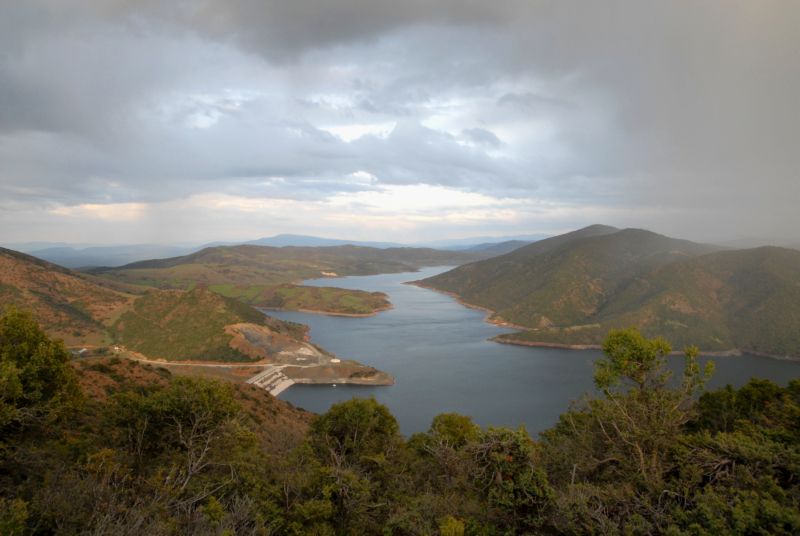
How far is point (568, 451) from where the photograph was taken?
581 inches

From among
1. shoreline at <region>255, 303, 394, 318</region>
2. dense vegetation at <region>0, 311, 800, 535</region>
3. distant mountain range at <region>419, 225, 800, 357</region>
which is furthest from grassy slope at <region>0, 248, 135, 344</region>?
distant mountain range at <region>419, 225, 800, 357</region>

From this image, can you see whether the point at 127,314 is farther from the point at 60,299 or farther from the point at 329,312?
the point at 329,312

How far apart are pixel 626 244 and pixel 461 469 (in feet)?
541

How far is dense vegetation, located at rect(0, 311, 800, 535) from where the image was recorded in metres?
8.67

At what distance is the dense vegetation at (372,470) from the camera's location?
867 centimetres

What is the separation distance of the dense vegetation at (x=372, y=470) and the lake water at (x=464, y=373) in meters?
29.5

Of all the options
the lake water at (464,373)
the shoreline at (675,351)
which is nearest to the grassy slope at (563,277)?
the lake water at (464,373)

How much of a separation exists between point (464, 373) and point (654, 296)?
6213 centimetres

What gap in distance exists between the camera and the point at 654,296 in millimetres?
101750

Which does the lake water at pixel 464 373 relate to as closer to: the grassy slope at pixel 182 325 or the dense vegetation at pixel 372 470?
the grassy slope at pixel 182 325

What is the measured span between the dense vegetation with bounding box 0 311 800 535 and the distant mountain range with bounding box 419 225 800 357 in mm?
77578

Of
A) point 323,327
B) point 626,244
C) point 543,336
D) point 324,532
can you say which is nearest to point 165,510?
point 324,532

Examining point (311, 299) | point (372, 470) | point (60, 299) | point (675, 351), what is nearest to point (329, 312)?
point (311, 299)

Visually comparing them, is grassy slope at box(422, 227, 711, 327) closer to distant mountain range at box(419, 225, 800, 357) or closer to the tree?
distant mountain range at box(419, 225, 800, 357)
